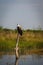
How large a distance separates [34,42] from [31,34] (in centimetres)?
532

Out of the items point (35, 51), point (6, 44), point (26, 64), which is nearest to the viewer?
point (26, 64)

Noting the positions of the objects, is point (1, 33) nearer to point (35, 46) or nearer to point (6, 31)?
point (6, 31)

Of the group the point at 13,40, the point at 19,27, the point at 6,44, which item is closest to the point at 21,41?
the point at 13,40

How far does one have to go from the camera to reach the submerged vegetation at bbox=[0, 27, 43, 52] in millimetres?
25178

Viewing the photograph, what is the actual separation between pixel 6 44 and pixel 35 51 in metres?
2.78

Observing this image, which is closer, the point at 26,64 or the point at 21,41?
the point at 26,64

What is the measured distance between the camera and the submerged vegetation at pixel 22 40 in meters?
25.2

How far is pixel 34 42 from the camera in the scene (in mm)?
27219

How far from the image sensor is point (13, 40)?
27641mm

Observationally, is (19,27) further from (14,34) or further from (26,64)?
(14,34)

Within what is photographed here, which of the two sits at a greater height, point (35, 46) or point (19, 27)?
point (19, 27)

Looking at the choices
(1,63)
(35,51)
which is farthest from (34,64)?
(35,51)

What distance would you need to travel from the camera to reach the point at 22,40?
28.3 meters

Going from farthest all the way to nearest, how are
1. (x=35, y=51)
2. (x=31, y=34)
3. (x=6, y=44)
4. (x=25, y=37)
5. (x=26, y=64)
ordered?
(x=31, y=34)
(x=25, y=37)
(x=6, y=44)
(x=35, y=51)
(x=26, y=64)
